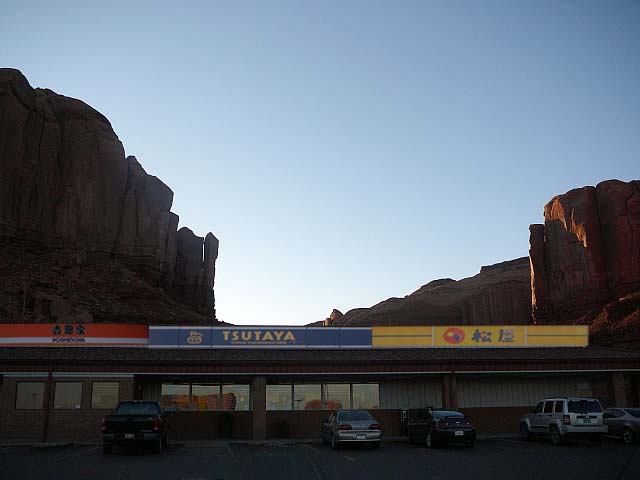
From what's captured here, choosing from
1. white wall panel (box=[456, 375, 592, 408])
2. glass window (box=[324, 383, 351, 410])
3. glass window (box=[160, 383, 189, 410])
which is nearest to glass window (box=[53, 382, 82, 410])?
glass window (box=[160, 383, 189, 410])

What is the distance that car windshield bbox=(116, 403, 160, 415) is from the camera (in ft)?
71.9

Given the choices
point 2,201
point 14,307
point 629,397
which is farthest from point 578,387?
point 2,201

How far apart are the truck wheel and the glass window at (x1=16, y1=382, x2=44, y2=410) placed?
24.9 m

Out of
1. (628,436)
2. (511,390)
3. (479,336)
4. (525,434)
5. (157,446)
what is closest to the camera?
(157,446)

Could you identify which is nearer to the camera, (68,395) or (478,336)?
(68,395)

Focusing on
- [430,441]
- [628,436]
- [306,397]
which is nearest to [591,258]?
[306,397]

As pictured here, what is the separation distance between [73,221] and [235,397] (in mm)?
58815

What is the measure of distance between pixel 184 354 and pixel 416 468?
626 inches

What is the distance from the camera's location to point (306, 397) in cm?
3116

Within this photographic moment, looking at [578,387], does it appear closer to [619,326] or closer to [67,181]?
[619,326]

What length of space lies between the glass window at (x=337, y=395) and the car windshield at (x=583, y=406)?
38.8ft

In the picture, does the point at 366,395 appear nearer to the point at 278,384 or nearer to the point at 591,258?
the point at 278,384

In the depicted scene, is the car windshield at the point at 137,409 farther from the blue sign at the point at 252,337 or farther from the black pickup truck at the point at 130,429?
the blue sign at the point at 252,337

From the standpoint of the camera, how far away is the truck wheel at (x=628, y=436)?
77.3 feet
